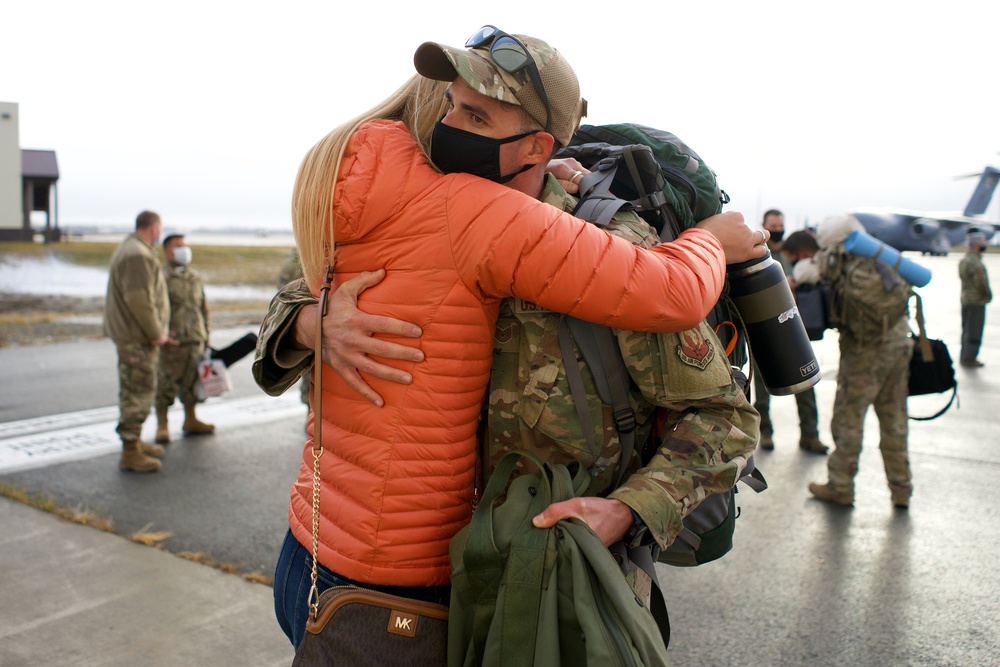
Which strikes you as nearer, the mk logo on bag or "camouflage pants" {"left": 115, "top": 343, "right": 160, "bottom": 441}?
the mk logo on bag

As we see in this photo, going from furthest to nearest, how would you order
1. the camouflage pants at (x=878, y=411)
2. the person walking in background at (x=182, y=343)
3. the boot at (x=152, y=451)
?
1. the person walking in background at (x=182, y=343)
2. the boot at (x=152, y=451)
3. the camouflage pants at (x=878, y=411)

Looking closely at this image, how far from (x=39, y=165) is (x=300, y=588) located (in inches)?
1753

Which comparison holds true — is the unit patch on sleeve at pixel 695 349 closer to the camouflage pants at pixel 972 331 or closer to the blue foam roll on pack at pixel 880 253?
the blue foam roll on pack at pixel 880 253

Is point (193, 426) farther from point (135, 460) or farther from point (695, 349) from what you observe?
point (695, 349)

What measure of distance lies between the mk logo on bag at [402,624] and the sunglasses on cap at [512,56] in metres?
1.01

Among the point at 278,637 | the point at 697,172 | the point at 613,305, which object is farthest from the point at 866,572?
the point at 613,305

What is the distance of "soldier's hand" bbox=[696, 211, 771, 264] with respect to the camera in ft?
5.88

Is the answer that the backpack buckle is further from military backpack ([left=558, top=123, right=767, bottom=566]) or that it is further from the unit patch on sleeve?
the unit patch on sleeve

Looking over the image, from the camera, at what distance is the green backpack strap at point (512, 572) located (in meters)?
1.44

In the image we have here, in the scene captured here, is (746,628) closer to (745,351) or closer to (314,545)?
(745,351)

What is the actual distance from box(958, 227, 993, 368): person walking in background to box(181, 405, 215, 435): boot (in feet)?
A: 35.4

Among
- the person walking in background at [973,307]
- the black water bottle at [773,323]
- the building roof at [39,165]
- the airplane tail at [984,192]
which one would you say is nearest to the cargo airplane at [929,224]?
the airplane tail at [984,192]

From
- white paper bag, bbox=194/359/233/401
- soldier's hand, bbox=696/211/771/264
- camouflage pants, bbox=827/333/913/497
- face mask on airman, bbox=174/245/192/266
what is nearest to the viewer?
soldier's hand, bbox=696/211/771/264

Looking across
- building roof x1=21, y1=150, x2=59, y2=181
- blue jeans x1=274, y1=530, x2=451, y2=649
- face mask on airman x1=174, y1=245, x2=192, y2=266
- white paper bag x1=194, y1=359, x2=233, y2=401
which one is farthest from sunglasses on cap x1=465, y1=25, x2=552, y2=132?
building roof x1=21, y1=150, x2=59, y2=181
